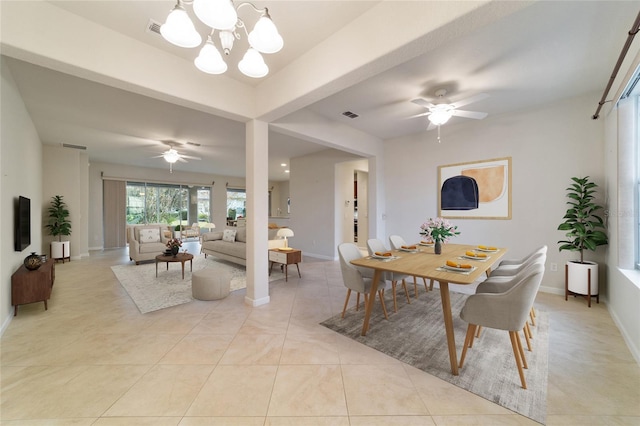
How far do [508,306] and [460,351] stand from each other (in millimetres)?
683

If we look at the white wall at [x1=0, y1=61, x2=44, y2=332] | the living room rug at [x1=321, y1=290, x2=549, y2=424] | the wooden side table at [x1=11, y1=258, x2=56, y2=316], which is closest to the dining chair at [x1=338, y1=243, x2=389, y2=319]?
the living room rug at [x1=321, y1=290, x2=549, y2=424]

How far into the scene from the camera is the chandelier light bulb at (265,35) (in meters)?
1.53

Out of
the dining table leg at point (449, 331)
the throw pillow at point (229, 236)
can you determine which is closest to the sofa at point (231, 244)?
the throw pillow at point (229, 236)

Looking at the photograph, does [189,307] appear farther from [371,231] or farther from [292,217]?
[292,217]

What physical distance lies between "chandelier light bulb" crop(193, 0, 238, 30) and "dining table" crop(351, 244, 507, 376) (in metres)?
2.10

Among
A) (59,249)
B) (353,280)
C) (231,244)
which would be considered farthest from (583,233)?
(59,249)

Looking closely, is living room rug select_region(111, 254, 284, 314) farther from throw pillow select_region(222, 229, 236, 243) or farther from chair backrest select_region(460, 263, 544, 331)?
chair backrest select_region(460, 263, 544, 331)

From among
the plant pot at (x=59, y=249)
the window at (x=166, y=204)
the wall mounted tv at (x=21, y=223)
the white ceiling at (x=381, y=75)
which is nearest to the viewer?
the white ceiling at (x=381, y=75)

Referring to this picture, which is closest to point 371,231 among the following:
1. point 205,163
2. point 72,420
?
point 72,420

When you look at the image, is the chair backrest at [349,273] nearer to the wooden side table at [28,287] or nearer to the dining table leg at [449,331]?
the dining table leg at [449,331]

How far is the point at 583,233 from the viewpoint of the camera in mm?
3275

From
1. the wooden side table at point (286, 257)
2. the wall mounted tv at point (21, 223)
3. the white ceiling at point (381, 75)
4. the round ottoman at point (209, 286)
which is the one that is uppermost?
the white ceiling at point (381, 75)

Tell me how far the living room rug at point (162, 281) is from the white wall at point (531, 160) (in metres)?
3.76

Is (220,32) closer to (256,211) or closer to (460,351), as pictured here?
(256,211)
